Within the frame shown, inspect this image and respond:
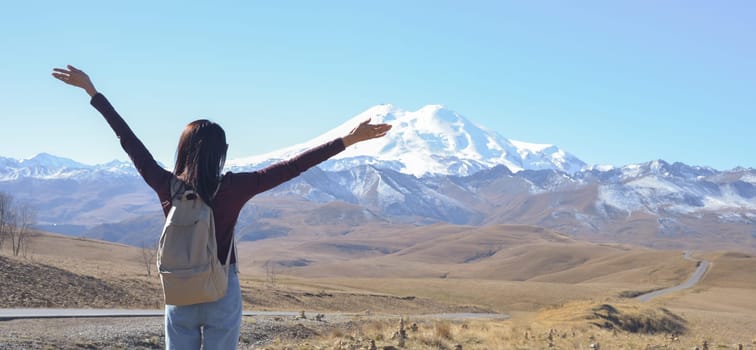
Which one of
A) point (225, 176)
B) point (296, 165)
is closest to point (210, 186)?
point (225, 176)

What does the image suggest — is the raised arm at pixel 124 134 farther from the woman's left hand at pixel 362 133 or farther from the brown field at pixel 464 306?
the brown field at pixel 464 306

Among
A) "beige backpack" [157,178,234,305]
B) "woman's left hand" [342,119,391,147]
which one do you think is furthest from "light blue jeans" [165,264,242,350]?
"woman's left hand" [342,119,391,147]

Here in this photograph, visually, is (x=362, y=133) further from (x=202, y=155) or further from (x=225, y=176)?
(x=202, y=155)

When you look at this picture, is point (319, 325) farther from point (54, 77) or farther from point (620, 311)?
point (54, 77)

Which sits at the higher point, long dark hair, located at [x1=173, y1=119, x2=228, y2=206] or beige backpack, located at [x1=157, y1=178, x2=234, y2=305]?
long dark hair, located at [x1=173, y1=119, x2=228, y2=206]

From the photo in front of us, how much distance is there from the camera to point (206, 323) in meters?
4.91

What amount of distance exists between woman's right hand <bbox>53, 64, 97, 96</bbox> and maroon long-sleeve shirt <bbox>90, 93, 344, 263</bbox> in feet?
0.32

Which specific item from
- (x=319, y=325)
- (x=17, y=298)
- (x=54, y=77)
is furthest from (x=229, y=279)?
(x=17, y=298)

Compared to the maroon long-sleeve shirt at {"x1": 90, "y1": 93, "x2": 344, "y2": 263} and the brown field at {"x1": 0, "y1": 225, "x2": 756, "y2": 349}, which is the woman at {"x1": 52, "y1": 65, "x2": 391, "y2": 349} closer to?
the maroon long-sleeve shirt at {"x1": 90, "y1": 93, "x2": 344, "y2": 263}

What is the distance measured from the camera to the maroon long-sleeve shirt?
4996 millimetres

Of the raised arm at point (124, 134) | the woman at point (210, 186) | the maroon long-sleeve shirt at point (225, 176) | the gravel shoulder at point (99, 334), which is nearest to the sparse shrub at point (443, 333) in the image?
the gravel shoulder at point (99, 334)

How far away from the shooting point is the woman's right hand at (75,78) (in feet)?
18.1

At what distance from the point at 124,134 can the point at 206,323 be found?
60.5 inches

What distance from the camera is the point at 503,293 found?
8688cm
